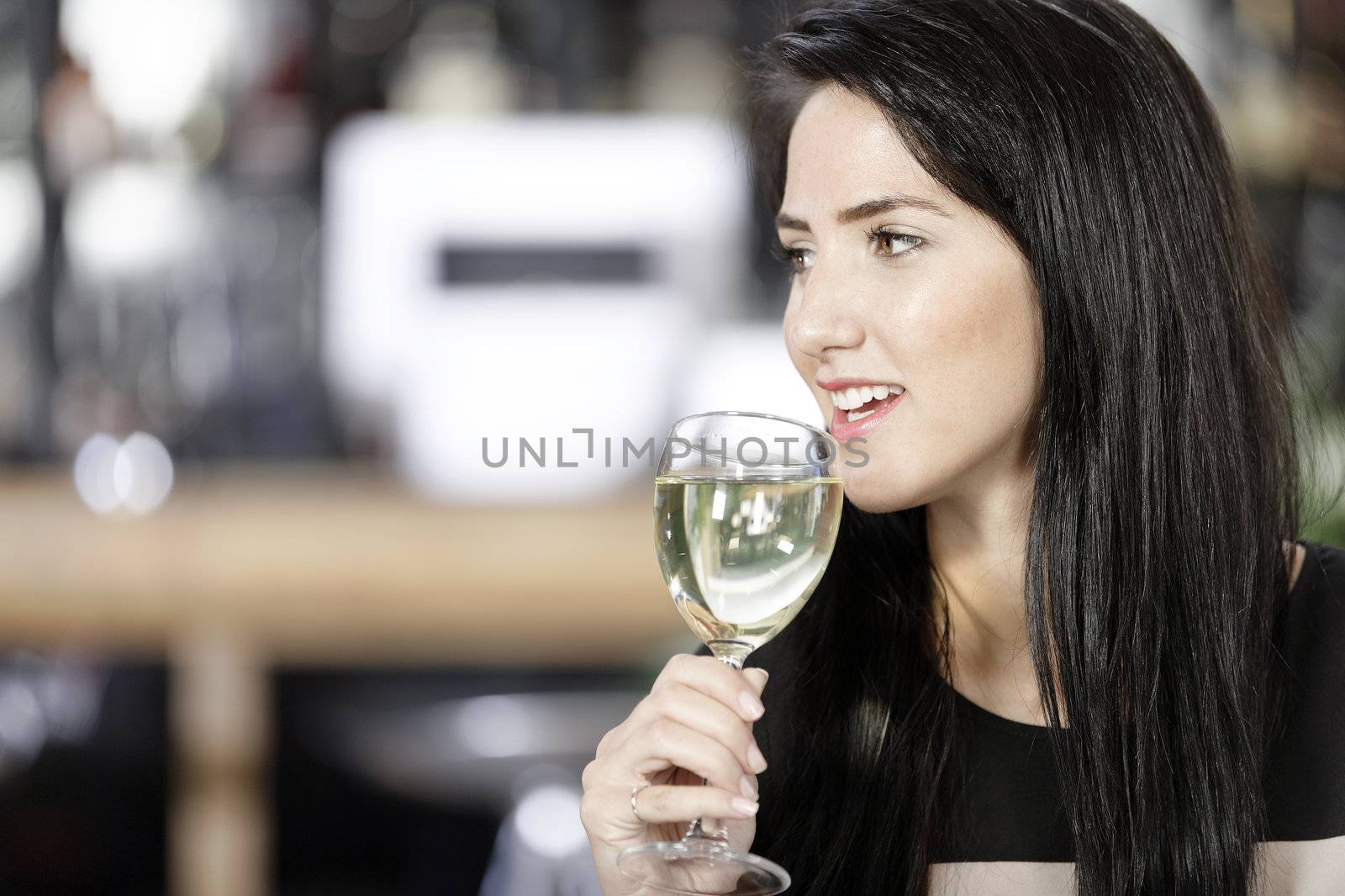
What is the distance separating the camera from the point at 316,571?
2.61m

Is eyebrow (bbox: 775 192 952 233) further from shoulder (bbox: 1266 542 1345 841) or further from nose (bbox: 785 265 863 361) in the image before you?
shoulder (bbox: 1266 542 1345 841)

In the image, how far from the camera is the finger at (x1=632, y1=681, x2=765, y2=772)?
94 centimetres

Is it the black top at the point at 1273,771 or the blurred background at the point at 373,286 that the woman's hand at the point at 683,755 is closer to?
the black top at the point at 1273,771

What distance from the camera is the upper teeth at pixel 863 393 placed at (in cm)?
119

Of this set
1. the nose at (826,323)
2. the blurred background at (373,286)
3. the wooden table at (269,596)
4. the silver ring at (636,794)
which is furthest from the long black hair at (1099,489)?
the blurred background at (373,286)

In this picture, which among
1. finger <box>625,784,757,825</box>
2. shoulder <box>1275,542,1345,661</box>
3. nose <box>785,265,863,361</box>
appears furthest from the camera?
shoulder <box>1275,542,1345,661</box>

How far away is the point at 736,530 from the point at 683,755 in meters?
0.16

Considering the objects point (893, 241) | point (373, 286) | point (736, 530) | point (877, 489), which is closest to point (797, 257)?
point (893, 241)

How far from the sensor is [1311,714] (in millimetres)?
1291

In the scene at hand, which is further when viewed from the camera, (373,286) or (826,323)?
(373,286)

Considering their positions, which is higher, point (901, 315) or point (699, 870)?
point (901, 315)

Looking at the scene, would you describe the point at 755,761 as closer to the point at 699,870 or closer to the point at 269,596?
the point at 699,870

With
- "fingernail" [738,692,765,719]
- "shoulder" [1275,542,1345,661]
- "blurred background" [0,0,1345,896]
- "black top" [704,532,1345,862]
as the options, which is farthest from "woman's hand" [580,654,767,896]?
"blurred background" [0,0,1345,896]

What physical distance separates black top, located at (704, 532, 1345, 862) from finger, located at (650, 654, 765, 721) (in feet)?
1.41
